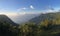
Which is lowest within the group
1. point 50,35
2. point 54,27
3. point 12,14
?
point 50,35

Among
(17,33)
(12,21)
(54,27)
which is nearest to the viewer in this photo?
(12,21)

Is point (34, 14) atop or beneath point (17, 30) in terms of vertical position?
atop

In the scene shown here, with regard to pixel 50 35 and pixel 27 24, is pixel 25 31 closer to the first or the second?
pixel 27 24

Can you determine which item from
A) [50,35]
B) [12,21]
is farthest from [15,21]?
[50,35]

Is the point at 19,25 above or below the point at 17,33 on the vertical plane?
above

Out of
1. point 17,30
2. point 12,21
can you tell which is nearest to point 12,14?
point 12,21

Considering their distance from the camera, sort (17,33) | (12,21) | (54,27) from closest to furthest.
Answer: (12,21) < (17,33) < (54,27)

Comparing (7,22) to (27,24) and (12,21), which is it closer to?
(12,21)

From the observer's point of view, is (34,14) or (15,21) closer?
(15,21)

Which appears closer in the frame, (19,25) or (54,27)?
(19,25)
